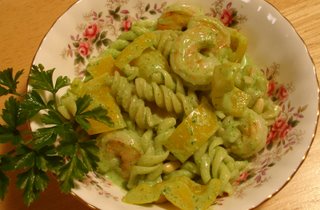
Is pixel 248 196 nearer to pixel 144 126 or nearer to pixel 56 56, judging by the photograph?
pixel 144 126

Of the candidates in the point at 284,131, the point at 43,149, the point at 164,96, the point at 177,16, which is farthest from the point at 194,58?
the point at 43,149

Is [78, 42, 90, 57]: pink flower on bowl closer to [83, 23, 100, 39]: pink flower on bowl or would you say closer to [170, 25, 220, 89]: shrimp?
[83, 23, 100, 39]: pink flower on bowl

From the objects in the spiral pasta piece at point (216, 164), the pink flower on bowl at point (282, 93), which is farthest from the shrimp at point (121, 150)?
the pink flower on bowl at point (282, 93)

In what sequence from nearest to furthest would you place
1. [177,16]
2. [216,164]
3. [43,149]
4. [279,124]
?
[43,149] → [216,164] → [279,124] → [177,16]

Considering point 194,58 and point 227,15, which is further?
point 227,15

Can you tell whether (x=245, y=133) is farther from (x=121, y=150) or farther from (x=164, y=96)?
(x=121, y=150)

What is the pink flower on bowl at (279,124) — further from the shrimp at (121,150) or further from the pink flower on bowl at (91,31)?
the pink flower on bowl at (91,31)
